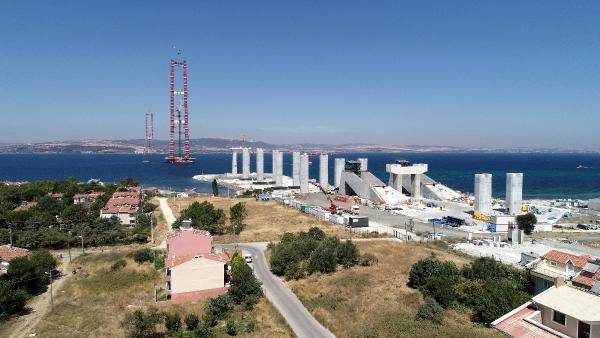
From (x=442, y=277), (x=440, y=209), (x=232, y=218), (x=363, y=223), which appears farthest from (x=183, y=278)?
(x=440, y=209)

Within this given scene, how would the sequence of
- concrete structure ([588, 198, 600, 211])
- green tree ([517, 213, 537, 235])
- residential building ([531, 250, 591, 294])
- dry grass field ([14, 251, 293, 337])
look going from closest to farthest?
dry grass field ([14, 251, 293, 337]), residential building ([531, 250, 591, 294]), green tree ([517, 213, 537, 235]), concrete structure ([588, 198, 600, 211])

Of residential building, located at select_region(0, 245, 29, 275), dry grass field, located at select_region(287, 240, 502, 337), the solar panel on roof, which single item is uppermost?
the solar panel on roof

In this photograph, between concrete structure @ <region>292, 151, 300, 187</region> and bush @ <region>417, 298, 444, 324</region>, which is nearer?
bush @ <region>417, 298, 444, 324</region>

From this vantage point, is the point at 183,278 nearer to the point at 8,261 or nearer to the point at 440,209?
the point at 8,261

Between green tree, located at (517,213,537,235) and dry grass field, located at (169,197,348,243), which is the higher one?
green tree, located at (517,213,537,235)

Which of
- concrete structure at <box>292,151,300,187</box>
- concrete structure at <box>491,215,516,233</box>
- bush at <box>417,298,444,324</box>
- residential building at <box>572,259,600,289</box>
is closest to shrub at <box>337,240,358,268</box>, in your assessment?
bush at <box>417,298,444,324</box>

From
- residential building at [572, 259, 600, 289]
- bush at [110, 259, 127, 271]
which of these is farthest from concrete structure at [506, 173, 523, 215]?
bush at [110, 259, 127, 271]

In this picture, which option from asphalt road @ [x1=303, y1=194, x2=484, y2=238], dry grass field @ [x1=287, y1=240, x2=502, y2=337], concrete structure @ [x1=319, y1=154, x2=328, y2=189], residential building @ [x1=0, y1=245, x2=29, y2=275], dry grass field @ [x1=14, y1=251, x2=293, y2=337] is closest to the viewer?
dry grass field @ [x1=287, y1=240, x2=502, y2=337]

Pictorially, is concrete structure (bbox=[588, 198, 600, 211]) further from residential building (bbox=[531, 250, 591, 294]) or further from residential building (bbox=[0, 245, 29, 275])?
residential building (bbox=[0, 245, 29, 275])
